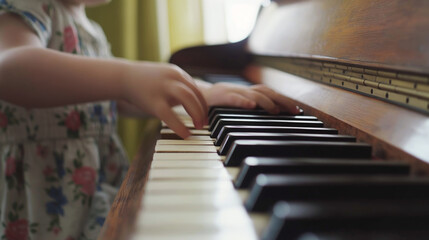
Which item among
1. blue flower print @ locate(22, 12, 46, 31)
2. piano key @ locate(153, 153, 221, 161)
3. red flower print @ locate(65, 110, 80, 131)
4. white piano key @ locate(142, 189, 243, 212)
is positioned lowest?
red flower print @ locate(65, 110, 80, 131)

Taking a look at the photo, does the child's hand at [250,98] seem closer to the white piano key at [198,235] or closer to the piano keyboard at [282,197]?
the piano keyboard at [282,197]

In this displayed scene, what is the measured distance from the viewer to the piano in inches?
10.8

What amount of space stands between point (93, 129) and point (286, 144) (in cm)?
69

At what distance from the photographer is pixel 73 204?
93 cm

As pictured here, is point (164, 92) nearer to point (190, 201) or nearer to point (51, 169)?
point (190, 201)

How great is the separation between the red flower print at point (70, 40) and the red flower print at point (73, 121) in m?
0.16

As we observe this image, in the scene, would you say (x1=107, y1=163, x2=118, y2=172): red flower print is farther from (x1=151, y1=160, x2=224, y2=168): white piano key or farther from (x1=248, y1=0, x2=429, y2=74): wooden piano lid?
(x1=151, y1=160, x2=224, y2=168): white piano key

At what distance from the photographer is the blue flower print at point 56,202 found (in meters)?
0.91

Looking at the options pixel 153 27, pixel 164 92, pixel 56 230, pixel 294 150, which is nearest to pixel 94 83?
pixel 164 92

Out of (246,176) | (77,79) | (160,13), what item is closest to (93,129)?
(77,79)

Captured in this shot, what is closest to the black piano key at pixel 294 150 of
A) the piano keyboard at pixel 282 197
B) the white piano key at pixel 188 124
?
the piano keyboard at pixel 282 197

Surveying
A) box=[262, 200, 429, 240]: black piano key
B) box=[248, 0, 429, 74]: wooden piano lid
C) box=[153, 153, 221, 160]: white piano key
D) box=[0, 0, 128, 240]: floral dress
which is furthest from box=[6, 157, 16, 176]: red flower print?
box=[262, 200, 429, 240]: black piano key

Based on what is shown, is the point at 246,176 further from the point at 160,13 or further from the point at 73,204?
the point at 160,13

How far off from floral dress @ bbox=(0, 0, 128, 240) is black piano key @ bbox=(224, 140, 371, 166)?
1.87ft
